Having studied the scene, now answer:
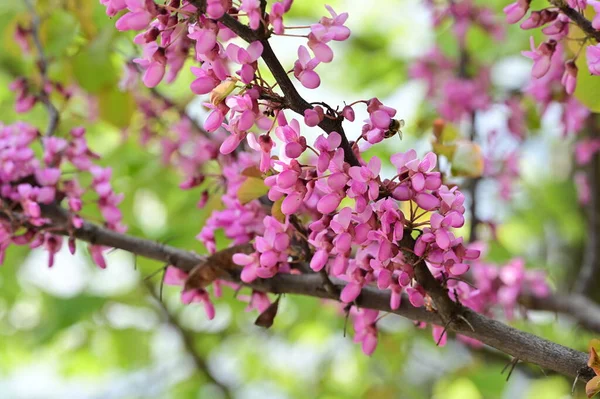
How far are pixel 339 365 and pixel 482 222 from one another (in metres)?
1.31

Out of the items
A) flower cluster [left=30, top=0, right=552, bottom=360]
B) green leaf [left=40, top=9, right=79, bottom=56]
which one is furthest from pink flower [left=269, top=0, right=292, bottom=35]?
green leaf [left=40, top=9, right=79, bottom=56]

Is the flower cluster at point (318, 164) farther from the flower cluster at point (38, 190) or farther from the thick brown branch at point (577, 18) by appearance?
the flower cluster at point (38, 190)

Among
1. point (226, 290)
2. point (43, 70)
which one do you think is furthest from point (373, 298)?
point (43, 70)

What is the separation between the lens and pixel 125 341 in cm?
232

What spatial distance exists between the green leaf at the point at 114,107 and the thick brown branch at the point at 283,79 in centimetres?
98

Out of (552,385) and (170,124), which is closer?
(170,124)

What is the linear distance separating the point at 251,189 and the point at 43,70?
2.69 feet

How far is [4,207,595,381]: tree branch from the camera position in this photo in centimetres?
77

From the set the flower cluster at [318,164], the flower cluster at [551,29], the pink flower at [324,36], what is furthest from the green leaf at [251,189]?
the flower cluster at [551,29]

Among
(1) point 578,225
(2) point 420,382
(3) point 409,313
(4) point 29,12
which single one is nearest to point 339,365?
(2) point 420,382

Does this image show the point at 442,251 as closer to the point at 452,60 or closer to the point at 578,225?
the point at 452,60

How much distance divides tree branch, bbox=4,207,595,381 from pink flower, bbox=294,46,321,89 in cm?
28

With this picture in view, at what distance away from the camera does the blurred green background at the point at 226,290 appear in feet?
5.65

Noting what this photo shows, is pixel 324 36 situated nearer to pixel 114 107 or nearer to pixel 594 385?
pixel 594 385
